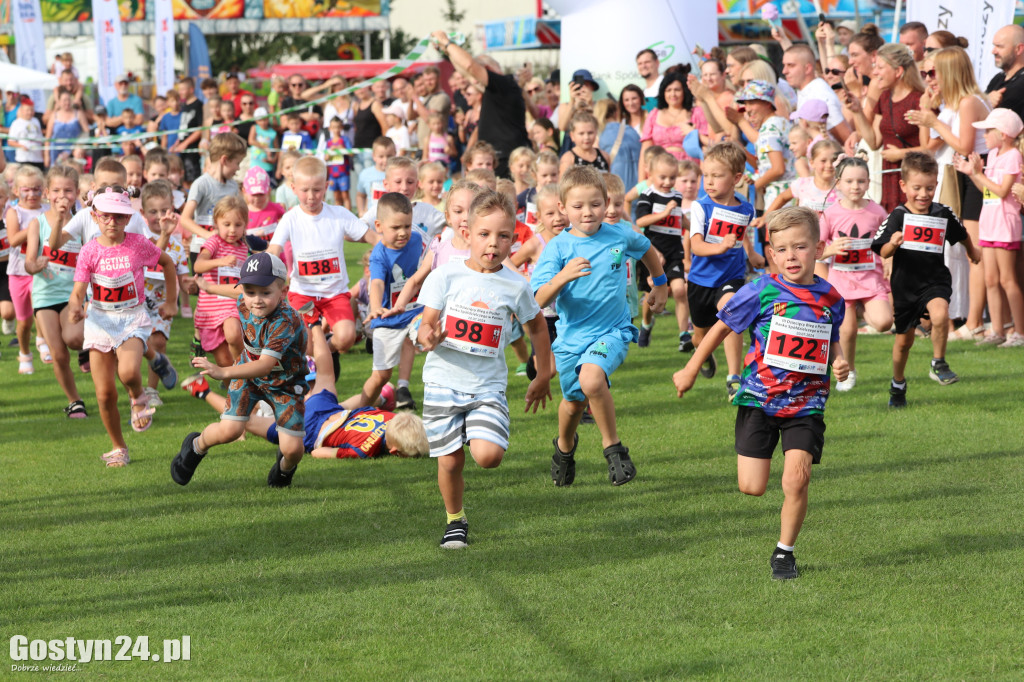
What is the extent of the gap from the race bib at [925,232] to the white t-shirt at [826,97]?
13.6 ft

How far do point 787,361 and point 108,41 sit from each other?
85.3ft

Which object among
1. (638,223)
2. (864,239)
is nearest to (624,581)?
(864,239)

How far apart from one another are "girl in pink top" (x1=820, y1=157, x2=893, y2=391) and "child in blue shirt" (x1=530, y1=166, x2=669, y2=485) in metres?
2.69

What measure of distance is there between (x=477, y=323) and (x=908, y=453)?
3188 mm

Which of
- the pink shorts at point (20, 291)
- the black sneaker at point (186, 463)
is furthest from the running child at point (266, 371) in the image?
the pink shorts at point (20, 291)

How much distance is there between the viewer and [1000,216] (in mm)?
10594

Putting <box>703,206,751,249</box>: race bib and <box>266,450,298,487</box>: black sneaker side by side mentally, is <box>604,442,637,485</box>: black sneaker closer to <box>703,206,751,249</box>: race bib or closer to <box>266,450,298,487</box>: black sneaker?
<box>266,450,298,487</box>: black sneaker

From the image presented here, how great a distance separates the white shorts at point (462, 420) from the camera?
5840mm

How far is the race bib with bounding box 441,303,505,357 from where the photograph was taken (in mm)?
5844

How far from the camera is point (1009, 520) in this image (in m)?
6.07

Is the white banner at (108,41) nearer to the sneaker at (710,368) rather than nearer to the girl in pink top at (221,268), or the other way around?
the girl in pink top at (221,268)

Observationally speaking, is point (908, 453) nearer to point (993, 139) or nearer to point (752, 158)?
point (993, 139)

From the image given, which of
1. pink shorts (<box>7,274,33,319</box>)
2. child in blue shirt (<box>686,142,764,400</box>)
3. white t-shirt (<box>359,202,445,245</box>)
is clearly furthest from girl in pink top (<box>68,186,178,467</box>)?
child in blue shirt (<box>686,142,764,400</box>)

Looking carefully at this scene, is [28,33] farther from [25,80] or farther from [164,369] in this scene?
[164,369]
